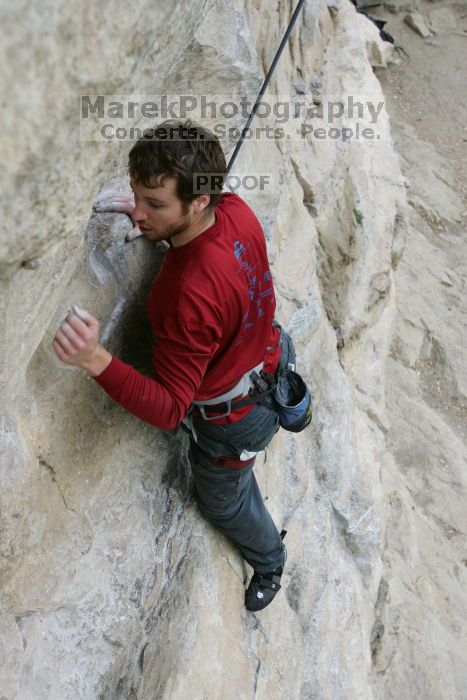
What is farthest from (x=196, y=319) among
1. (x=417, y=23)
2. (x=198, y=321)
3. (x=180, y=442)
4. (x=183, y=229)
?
(x=417, y=23)

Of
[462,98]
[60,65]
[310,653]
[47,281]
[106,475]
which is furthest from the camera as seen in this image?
[462,98]

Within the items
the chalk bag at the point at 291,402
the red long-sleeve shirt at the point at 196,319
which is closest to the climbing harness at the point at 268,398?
the chalk bag at the point at 291,402

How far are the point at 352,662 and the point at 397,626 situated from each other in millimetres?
971

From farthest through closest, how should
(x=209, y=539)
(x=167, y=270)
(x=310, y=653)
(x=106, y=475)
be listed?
(x=310, y=653), (x=209, y=539), (x=106, y=475), (x=167, y=270)

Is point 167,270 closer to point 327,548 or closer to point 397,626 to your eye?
point 327,548

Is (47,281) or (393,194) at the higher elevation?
(47,281)

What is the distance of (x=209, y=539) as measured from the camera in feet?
9.04

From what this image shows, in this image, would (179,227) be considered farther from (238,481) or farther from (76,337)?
(238,481)

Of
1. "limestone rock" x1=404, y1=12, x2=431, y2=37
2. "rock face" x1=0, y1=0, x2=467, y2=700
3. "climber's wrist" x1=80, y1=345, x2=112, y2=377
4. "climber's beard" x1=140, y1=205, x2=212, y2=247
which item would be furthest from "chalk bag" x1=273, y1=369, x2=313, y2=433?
"limestone rock" x1=404, y1=12, x2=431, y2=37

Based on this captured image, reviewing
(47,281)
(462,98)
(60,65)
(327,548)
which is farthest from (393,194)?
(462,98)

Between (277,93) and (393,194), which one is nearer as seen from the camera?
(277,93)

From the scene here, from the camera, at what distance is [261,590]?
2.95 m

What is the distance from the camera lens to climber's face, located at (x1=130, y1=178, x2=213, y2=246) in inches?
75.0

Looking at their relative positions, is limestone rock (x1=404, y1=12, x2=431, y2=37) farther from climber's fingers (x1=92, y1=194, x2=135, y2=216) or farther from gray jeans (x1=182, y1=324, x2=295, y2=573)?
climber's fingers (x1=92, y1=194, x2=135, y2=216)
